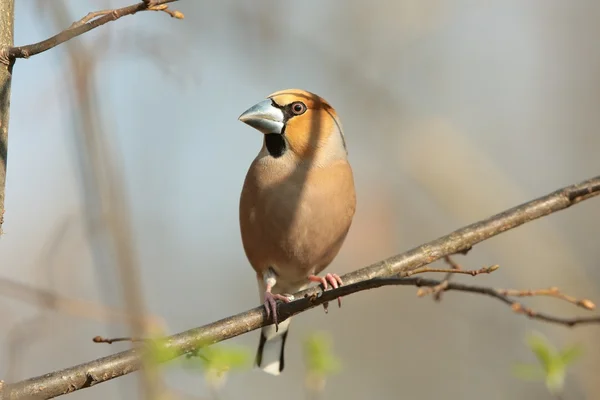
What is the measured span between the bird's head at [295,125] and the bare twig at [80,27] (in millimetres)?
1849

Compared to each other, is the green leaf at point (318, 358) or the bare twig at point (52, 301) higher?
the green leaf at point (318, 358)

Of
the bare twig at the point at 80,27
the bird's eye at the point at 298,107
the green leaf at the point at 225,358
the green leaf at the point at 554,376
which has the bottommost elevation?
the green leaf at the point at 225,358

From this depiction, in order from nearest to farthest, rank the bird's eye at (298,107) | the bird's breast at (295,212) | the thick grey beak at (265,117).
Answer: the bird's breast at (295,212) → the thick grey beak at (265,117) → the bird's eye at (298,107)

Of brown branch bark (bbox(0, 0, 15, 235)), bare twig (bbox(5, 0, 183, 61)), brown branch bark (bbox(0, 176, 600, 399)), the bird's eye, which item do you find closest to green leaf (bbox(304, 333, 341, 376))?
brown branch bark (bbox(0, 176, 600, 399))

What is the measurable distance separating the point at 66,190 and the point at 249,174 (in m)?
2.56

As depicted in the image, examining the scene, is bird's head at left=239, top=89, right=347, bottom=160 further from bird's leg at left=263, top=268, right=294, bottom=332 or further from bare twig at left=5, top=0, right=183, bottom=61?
bare twig at left=5, top=0, right=183, bottom=61

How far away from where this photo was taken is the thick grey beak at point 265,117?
4076 mm

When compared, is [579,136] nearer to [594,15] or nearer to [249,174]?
[594,15]

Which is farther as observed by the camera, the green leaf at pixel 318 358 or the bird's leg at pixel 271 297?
the bird's leg at pixel 271 297

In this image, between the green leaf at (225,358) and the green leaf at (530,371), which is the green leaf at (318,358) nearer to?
the green leaf at (225,358)

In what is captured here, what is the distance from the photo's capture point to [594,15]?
30.6ft

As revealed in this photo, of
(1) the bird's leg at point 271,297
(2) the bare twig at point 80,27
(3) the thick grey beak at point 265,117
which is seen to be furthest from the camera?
(3) the thick grey beak at point 265,117

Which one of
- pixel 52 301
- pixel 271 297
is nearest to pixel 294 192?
pixel 271 297

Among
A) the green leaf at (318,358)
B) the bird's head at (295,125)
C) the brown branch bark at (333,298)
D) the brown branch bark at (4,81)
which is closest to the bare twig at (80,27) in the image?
the brown branch bark at (4,81)
